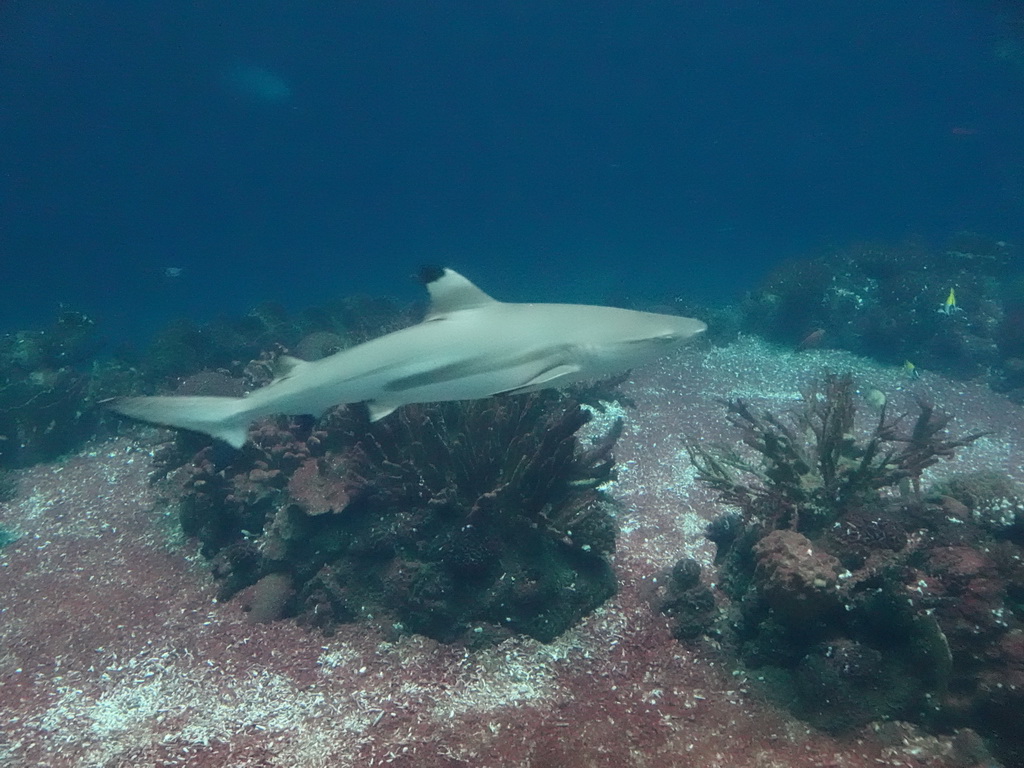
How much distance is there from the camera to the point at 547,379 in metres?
4.70

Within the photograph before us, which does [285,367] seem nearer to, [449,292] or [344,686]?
[449,292]

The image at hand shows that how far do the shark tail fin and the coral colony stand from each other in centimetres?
17

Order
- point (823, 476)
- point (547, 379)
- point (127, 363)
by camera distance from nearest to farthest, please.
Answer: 1. point (547, 379)
2. point (823, 476)
3. point (127, 363)

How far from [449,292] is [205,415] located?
2.79m

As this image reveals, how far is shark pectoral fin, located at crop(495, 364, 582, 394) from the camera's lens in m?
4.69

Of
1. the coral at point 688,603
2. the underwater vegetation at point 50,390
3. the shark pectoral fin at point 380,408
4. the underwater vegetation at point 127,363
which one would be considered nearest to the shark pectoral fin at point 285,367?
the shark pectoral fin at point 380,408

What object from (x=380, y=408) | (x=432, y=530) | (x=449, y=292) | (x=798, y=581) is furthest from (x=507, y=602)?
(x=449, y=292)

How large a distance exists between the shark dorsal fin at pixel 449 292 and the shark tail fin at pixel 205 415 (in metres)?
2.18

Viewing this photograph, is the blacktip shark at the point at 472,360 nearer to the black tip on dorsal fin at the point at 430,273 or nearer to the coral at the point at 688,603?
the black tip on dorsal fin at the point at 430,273

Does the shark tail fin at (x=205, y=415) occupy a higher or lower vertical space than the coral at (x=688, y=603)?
higher

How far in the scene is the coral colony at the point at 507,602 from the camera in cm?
432

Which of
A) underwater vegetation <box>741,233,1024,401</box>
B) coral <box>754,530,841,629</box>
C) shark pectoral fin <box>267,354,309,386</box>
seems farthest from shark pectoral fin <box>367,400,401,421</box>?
underwater vegetation <box>741,233,1024,401</box>

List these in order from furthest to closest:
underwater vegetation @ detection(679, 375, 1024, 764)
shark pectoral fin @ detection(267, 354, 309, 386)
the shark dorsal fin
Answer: shark pectoral fin @ detection(267, 354, 309, 386) < the shark dorsal fin < underwater vegetation @ detection(679, 375, 1024, 764)

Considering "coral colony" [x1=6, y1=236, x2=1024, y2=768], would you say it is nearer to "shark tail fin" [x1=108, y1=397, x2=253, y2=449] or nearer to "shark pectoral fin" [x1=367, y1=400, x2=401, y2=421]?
"shark pectoral fin" [x1=367, y1=400, x2=401, y2=421]
